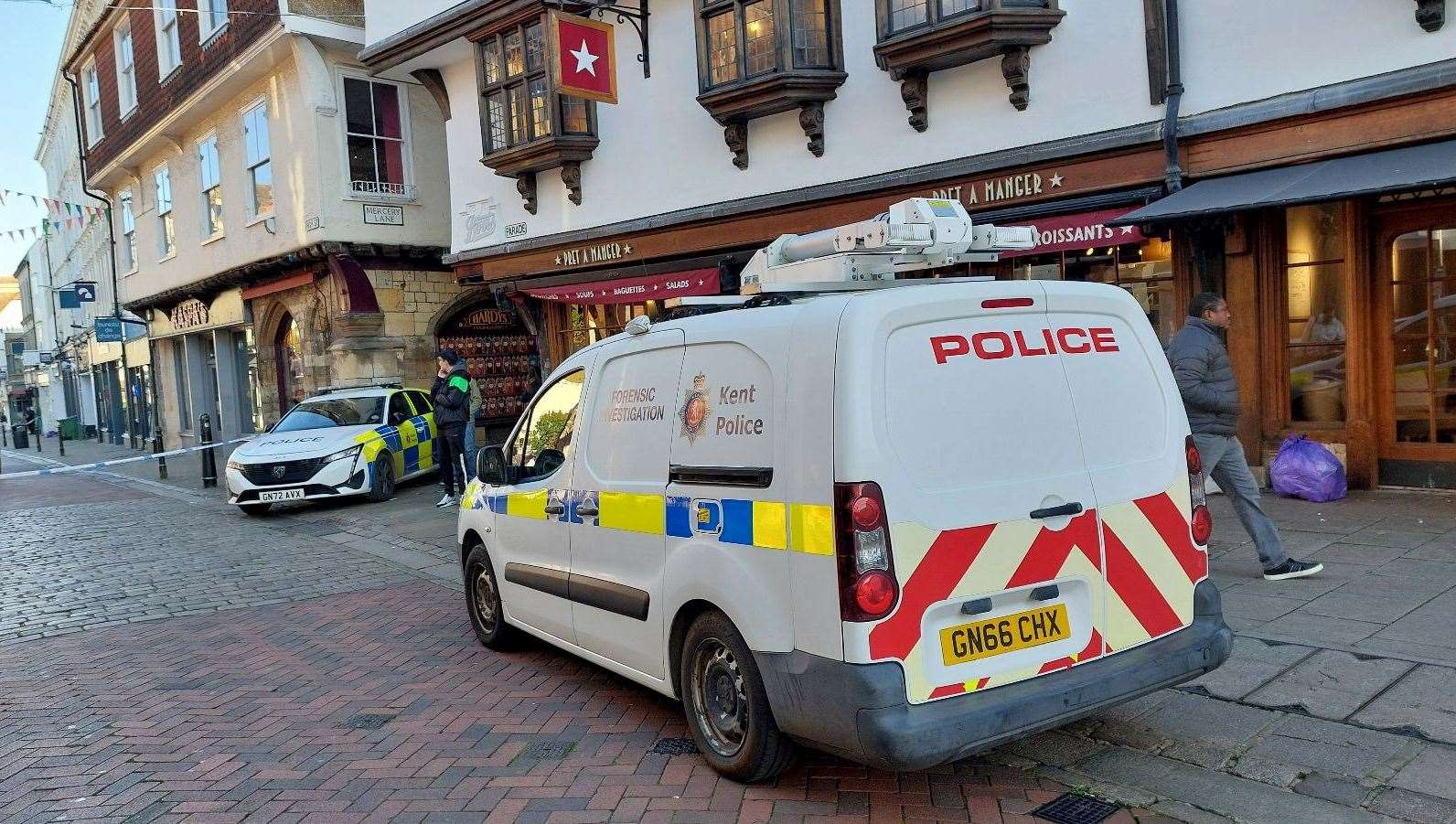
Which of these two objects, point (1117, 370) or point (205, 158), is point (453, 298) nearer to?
point (205, 158)

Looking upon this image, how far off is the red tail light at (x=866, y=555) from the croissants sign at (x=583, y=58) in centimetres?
952

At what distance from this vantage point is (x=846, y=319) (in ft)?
11.0

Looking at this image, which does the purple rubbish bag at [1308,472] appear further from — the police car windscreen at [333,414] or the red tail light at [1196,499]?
the police car windscreen at [333,414]

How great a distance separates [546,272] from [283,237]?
6027 millimetres

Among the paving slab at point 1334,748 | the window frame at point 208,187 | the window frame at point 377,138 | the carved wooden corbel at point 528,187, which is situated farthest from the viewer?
the window frame at point 208,187

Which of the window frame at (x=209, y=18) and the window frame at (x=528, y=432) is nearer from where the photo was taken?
the window frame at (x=528, y=432)

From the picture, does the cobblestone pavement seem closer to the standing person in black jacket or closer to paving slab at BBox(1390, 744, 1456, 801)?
paving slab at BBox(1390, 744, 1456, 801)

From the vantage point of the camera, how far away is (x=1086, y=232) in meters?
8.84

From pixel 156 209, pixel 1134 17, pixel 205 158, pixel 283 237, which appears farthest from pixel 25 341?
pixel 1134 17

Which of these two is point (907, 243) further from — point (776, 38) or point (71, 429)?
point (71, 429)

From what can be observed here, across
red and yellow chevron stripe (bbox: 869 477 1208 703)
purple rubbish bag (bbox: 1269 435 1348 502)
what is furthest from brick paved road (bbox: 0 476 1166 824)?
purple rubbish bag (bbox: 1269 435 1348 502)

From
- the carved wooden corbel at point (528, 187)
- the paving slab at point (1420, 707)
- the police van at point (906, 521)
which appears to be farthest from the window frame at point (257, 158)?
the paving slab at point (1420, 707)

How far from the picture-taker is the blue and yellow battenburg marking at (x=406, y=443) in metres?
12.9

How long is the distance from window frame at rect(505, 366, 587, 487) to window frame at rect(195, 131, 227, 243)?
17300 mm
